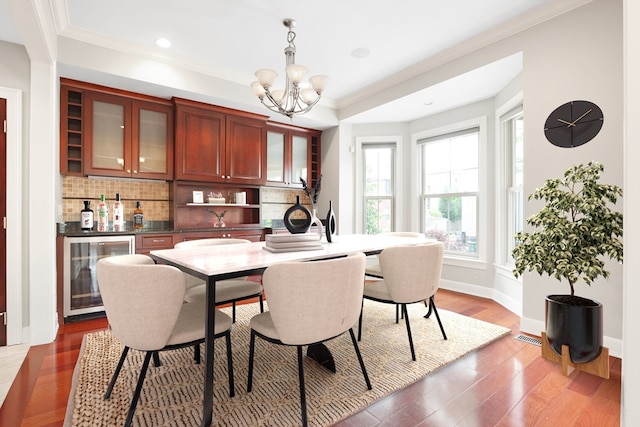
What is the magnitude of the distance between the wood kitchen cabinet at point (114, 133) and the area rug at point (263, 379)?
179cm

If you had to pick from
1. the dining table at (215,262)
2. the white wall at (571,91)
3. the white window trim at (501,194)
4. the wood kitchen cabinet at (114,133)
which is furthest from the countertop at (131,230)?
the white wall at (571,91)

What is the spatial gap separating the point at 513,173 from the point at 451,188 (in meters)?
0.90

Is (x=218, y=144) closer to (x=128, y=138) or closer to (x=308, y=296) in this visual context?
(x=128, y=138)

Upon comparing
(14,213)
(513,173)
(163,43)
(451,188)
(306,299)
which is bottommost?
(306,299)

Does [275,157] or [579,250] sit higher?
[275,157]

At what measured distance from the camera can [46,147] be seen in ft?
8.49

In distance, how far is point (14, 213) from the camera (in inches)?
102

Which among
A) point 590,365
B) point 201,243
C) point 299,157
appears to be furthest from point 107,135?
point 590,365

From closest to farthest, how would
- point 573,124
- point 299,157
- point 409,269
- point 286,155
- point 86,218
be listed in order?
1. point 409,269
2. point 573,124
3. point 86,218
4. point 286,155
5. point 299,157

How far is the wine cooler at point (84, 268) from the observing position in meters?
3.00

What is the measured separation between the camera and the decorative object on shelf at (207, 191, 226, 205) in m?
4.26

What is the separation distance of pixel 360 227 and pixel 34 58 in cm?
415

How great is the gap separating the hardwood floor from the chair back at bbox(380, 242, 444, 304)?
0.54 metres

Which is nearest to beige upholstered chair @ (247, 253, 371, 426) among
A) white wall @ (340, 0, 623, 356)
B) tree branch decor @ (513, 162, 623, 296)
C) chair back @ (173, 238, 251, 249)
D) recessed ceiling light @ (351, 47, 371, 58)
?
chair back @ (173, 238, 251, 249)
